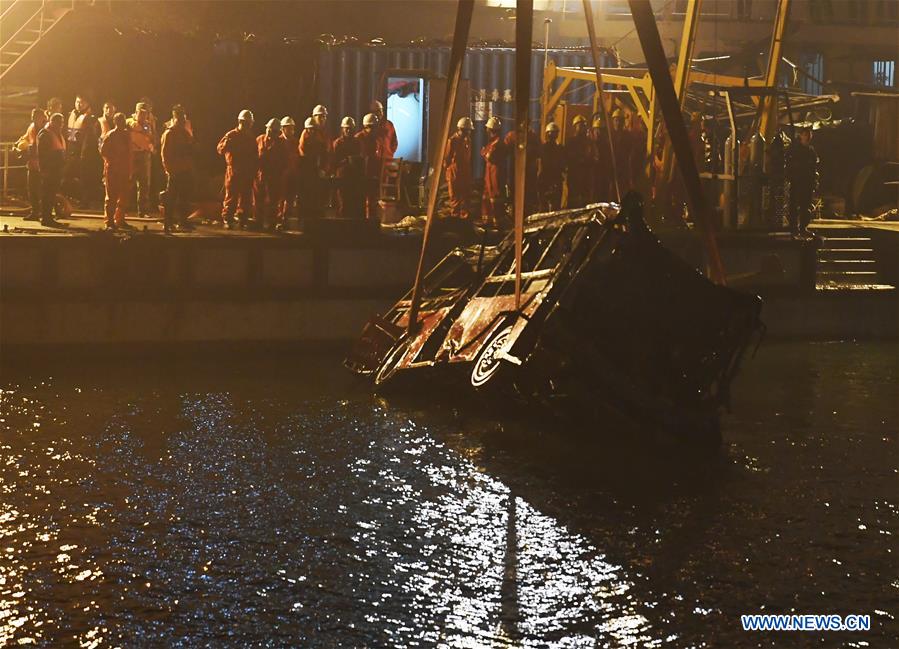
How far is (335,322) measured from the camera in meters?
17.8

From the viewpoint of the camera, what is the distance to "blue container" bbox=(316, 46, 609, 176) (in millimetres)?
26109

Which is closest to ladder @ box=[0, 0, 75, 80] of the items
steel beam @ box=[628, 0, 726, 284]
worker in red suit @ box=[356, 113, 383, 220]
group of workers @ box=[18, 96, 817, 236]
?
group of workers @ box=[18, 96, 817, 236]

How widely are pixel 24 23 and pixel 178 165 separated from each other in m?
9.56

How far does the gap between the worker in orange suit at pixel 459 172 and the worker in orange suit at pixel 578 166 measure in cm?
159

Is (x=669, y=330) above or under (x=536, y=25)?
under

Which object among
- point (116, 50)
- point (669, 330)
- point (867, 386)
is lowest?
point (867, 386)

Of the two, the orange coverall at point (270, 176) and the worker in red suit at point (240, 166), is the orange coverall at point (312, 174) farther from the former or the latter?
the worker in red suit at point (240, 166)

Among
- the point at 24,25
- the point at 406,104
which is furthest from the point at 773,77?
the point at 24,25

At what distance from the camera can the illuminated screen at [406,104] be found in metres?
26.0

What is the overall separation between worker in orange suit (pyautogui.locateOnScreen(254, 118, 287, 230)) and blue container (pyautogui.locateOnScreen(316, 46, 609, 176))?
689 cm

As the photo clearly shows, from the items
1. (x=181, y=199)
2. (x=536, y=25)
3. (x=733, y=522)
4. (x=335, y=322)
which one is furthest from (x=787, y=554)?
(x=536, y=25)

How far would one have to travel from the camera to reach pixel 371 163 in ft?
65.5

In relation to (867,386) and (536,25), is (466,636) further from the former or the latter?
(536,25)

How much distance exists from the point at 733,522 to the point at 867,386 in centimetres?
669
